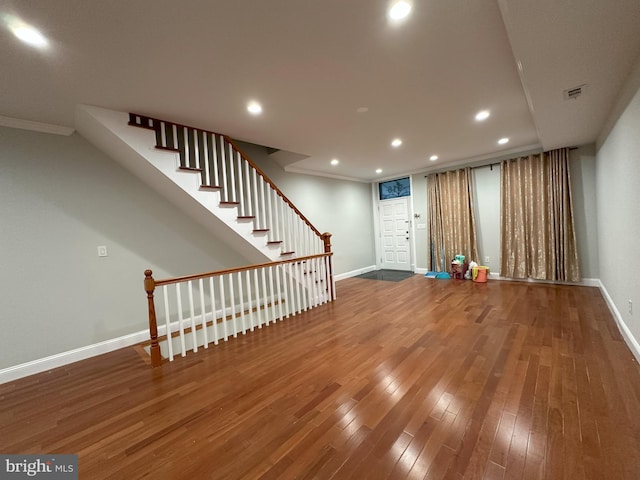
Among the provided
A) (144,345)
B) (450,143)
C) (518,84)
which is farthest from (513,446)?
(450,143)

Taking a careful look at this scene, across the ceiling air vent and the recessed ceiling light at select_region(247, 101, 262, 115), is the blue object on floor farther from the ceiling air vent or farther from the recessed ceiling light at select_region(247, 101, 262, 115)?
the recessed ceiling light at select_region(247, 101, 262, 115)

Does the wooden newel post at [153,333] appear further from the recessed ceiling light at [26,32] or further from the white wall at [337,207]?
the white wall at [337,207]

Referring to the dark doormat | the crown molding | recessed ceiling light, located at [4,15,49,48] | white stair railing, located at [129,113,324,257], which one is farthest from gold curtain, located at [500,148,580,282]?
the crown molding

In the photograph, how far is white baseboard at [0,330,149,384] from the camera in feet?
8.26

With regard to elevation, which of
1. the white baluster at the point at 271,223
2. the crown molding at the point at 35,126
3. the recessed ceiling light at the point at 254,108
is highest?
the recessed ceiling light at the point at 254,108

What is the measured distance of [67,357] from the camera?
2787 mm

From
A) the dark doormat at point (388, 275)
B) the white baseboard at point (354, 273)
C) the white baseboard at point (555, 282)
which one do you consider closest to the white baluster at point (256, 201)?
the white baseboard at point (354, 273)

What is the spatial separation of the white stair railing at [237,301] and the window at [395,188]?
339cm

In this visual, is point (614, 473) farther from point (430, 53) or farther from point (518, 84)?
point (518, 84)

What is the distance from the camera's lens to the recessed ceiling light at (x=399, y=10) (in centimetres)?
152

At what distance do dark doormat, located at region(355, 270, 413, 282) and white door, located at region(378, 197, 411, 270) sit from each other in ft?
0.96

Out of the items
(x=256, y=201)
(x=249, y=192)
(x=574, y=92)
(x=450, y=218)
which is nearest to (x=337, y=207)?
(x=450, y=218)

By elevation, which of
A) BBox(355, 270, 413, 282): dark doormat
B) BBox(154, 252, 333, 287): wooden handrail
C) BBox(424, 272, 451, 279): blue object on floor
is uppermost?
BBox(154, 252, 333, 287): wooden handrail

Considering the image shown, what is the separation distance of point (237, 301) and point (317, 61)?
3.51 metres
